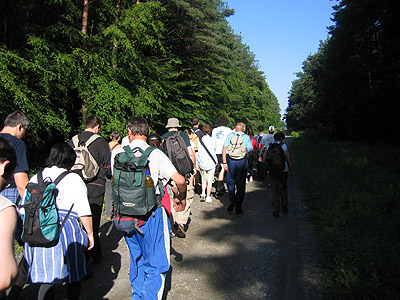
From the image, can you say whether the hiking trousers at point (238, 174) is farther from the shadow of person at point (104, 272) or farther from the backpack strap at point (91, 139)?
the backpack strap at point (91, 139)

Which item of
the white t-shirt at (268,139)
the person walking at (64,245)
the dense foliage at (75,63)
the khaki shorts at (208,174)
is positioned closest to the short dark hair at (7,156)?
the person walking at (64,245)

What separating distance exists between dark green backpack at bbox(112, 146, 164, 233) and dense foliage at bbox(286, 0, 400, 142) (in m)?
16.6

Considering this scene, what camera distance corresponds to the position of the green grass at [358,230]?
345 cm

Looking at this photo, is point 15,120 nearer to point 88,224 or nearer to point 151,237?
point 88,224

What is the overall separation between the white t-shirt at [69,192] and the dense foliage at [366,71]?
17.1 metres

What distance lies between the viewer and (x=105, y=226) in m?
6.04

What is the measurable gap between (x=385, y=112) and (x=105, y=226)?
64.4ft

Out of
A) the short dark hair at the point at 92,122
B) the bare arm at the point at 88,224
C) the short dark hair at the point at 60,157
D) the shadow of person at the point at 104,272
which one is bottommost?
the shadow of person at the point at 104,272

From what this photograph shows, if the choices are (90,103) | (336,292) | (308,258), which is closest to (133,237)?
(336,292)

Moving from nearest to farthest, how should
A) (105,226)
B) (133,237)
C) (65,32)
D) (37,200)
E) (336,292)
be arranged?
(37,200) → (133,237) → (336,292) → (105,226) → (65,32)

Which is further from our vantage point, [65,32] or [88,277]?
[65,32]

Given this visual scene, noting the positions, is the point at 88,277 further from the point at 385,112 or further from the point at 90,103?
the point at 385,112

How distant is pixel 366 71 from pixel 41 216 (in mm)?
25704

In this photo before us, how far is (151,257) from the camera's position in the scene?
9.19 ft
